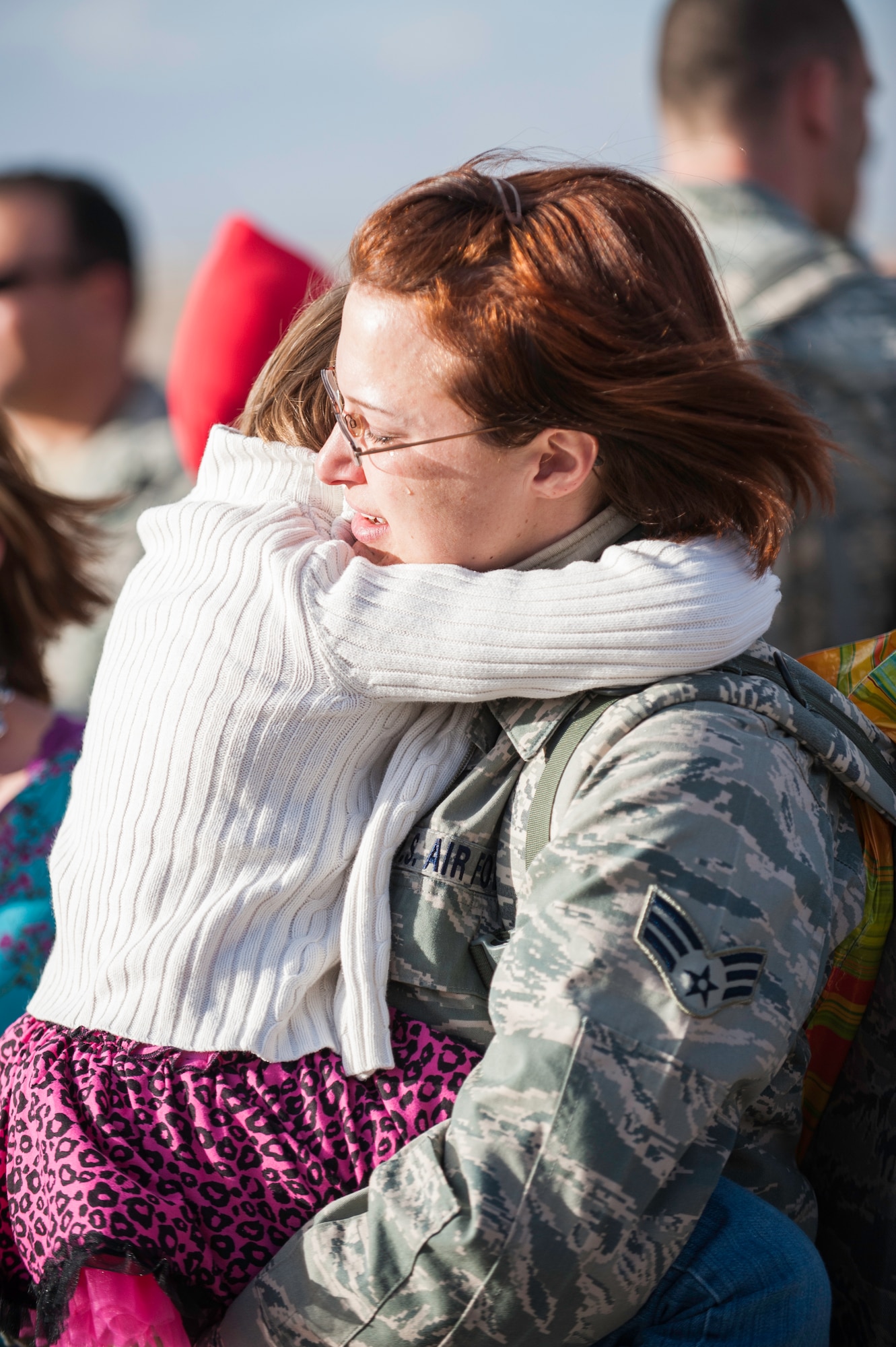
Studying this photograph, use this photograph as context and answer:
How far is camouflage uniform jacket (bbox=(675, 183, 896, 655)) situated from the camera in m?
3.17

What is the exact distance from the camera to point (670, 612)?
4.62 feet

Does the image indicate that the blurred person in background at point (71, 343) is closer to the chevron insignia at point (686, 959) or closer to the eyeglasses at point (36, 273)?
the eyeglasses at point (36, 273)

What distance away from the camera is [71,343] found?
4738 mm

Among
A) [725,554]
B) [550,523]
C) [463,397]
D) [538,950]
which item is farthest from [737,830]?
[463,397]

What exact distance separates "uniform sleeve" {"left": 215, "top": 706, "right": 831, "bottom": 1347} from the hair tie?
23.7 inches

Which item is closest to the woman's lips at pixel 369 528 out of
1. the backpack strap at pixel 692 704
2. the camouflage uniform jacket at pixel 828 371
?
the backpack strap at pixel 692 704

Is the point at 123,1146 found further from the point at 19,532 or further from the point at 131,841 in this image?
the point at 19,532

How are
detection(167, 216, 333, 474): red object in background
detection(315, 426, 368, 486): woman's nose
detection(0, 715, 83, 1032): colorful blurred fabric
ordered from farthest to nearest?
detection(167, 216, 333, 474): red object in background
detection(0, 715, 83, 1032): colorful blurred fabric
detection(315, 426, 368, 486): woman's nose

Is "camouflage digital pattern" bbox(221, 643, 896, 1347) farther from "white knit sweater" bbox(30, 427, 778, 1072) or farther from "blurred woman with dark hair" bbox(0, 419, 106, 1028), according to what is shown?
"blurred woman with dark hair" bbox(0, 419, 106, 1028)

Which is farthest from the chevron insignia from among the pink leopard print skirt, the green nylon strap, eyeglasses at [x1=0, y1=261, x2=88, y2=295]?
eyeglasses at [x1=0, y1=261, x2=88, y2=295]

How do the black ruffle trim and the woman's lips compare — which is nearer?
the black ruffle trim

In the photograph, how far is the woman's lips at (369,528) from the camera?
5.22 feet

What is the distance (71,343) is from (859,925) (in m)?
4.02

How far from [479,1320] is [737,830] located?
58 centimetres
